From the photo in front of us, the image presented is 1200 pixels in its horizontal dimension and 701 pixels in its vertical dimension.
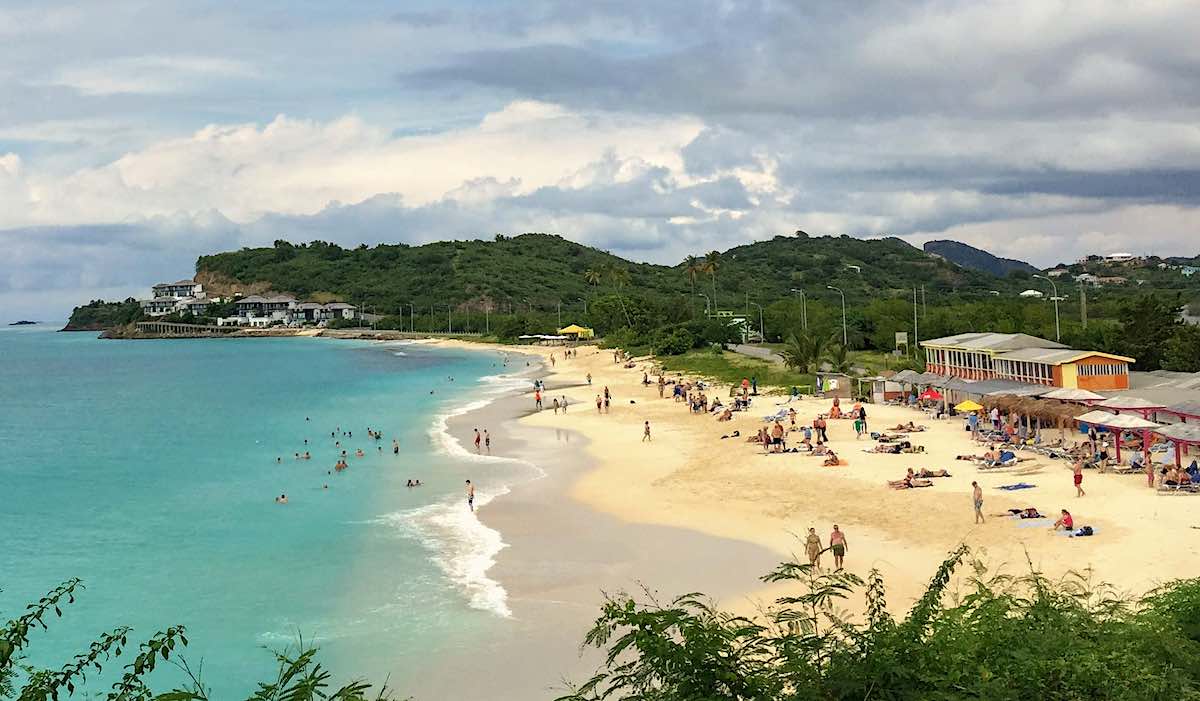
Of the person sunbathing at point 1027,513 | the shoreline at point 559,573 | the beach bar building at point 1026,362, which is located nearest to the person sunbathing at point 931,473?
the person sunbathing at point 1027,513

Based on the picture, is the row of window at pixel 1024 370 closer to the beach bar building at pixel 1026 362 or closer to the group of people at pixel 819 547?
the beach bar building at pixel 1026 362

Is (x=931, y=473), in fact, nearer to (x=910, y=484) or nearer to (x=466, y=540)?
(x=910, y=484)

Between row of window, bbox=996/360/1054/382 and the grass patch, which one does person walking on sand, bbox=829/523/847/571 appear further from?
the grass patch

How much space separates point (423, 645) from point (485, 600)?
8.26 ft

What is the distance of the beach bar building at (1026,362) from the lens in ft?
116

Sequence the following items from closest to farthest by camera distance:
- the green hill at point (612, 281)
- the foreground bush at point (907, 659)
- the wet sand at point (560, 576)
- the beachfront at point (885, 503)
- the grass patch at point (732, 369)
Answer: the foreground bush at point (907, 659), the wet sand at point (560, 576), the beachfront at point (885, 503), the grass patch at point (732, 369), the green hill at point (612, 281)

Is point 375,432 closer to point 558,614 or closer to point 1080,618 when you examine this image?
point 558,614

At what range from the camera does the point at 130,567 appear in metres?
25.4

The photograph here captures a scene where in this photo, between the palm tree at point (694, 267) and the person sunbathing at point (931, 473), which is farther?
the palm tree at point (694, 267)

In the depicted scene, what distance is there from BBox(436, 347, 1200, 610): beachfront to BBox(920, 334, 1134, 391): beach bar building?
3512 millimetres

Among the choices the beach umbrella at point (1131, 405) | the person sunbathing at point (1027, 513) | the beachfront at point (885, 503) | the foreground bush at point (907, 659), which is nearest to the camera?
the foreground bush at point (907, 659)

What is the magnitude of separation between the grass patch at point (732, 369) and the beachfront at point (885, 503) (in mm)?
10647

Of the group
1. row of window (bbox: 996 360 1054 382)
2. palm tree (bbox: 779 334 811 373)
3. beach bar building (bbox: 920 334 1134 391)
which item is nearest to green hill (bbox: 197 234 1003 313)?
palm tree (bbox: 779 334 811 373)

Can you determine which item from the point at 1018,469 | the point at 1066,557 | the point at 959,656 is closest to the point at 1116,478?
the point at 1018,469
